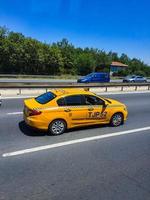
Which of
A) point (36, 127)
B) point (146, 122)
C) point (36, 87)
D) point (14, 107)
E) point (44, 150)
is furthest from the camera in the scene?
point (36, 87)

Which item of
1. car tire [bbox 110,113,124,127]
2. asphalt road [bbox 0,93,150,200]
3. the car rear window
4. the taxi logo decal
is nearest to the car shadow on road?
asphalt road [bbox 0,93,150,200]

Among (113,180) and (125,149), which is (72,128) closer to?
(125,149)

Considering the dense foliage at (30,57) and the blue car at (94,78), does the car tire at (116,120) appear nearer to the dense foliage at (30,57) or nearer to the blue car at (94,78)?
the blue car at (94,78)

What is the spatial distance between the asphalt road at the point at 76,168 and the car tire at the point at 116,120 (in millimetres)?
1001

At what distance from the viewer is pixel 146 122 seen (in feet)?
40.9

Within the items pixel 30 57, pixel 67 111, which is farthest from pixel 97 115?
→ pixel 30 57

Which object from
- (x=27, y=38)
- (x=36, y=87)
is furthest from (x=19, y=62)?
(x=36, y=87)

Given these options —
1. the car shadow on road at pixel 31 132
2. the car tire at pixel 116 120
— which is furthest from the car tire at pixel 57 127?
the car tire at pixel 116 120

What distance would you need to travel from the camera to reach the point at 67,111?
952 centimetres

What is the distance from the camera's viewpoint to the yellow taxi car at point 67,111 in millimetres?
9148

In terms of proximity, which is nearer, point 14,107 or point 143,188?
point 143,188

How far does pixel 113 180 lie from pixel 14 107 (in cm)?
954

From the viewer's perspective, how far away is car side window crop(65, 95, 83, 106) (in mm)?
9734

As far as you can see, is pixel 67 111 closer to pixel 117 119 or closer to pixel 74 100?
pixel 74 100
